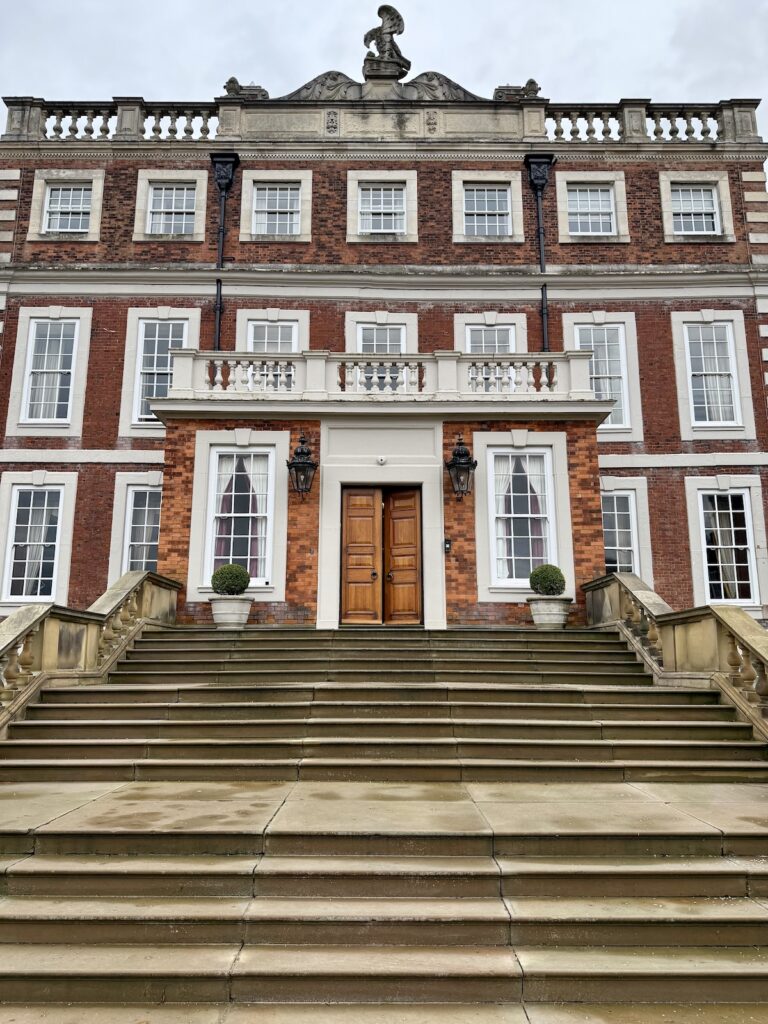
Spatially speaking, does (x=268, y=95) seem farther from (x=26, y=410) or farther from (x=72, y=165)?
(x=26, y=410)

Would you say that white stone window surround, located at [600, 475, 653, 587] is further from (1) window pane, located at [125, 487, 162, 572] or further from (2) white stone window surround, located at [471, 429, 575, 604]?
(1) window pane, located at [125, 487, 162, 572]

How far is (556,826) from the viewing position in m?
5.83

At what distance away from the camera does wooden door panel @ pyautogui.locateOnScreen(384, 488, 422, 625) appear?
565 inches

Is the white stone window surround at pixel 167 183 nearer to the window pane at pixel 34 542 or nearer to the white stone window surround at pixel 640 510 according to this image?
the window pane at pixel 34 542

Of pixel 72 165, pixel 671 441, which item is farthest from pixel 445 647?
pixel 72 165

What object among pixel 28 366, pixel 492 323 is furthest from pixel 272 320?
pixel 28 366

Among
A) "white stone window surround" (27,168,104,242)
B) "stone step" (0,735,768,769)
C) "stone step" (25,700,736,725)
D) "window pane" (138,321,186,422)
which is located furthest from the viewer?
"white stone window surround" (27,168,104,242)

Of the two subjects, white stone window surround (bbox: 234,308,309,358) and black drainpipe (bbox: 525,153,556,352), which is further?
black drainpipe (bbox: 525,153,556,352)

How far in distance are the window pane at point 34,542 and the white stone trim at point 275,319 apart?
5.24m

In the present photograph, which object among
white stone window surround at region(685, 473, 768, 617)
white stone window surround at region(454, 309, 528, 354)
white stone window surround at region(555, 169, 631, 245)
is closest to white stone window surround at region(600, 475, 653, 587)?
white stone window surround at region(685, 473, 768, 617)

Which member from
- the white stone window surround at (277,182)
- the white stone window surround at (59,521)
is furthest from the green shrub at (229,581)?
the white stone window surround at (277,182)

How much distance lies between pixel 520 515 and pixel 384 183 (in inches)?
383

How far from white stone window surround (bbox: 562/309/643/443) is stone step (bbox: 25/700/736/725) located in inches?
382

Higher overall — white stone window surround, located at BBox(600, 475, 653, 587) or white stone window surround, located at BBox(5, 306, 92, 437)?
white stone window surround, located at BBox(5, 306, 92, 437)
